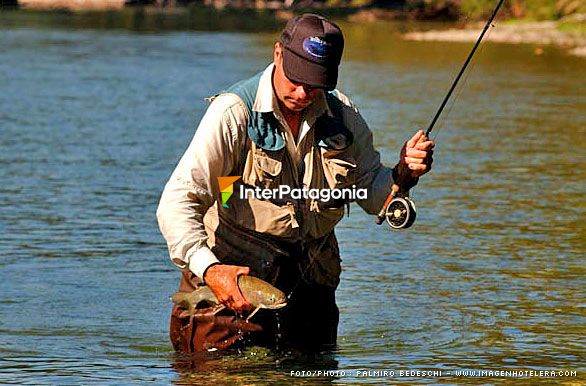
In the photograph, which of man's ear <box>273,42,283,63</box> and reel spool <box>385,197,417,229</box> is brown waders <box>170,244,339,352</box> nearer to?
reel spool <box>385,197,417,229</box>

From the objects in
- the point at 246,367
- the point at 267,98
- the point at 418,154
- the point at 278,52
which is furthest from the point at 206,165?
the point at 246,367

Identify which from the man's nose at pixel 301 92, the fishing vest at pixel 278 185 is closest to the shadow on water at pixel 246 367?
the fishing vest at pixel 278 185

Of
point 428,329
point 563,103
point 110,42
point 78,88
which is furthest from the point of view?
point 110,42

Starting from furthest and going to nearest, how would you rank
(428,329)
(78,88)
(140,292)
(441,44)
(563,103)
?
(441,44)
(78,88)
(563,103)
(140,292)
(428,329)

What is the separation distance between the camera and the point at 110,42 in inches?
1412

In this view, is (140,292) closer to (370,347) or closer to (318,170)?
(370,347)

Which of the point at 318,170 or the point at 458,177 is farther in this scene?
the point at 458,177

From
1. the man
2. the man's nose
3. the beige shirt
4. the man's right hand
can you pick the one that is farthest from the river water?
the man's nose

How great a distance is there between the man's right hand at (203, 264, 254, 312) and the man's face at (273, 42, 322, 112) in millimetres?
665

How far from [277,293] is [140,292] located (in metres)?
3.43

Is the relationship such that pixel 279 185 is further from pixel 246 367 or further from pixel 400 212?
pixel 246 367

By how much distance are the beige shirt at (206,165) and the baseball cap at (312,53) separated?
0.23m

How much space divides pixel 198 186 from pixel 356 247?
183 inches

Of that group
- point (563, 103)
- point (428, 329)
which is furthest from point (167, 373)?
point (563, 103)
